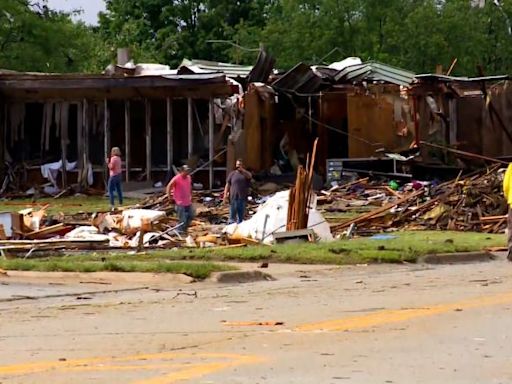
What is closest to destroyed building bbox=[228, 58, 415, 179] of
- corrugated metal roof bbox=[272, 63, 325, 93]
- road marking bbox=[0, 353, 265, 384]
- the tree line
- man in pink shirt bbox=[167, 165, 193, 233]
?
corrugated metal roof bbox=[272, 63, 325, 93]

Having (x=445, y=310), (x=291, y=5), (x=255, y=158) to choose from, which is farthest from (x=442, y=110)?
(x=445, y=310)

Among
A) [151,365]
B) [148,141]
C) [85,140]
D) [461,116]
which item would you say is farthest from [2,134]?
[151,365]

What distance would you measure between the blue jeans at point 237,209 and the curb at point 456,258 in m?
6.83

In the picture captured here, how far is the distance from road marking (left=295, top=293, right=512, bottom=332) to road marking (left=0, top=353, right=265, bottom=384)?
1.88 metres

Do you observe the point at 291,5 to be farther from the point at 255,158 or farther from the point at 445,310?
the point at 445,310

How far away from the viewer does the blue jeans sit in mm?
26156

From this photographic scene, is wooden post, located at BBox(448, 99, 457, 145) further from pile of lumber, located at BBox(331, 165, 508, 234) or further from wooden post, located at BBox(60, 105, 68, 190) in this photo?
wooden post, located at BBox(60, 105, 68, 190)

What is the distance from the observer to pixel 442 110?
37781 millimetres

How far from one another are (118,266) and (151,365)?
827 centimetres

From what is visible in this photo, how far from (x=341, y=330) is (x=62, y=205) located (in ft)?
76.4

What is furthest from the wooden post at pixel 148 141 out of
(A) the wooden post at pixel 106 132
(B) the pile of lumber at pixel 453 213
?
(B) the pile of lumber at pixel 453 213

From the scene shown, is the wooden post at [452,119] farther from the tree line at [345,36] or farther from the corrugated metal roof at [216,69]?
the tree line at [345,36]

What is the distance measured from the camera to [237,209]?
1031 inches

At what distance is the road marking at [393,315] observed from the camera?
11477mm
